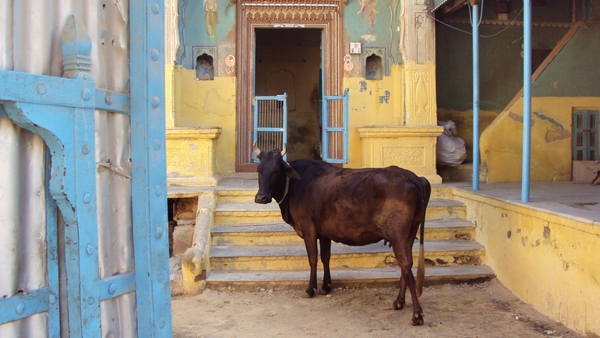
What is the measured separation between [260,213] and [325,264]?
62.7 inches

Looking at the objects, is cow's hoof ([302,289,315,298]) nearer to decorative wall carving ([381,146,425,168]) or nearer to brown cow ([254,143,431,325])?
brown cow ([254,143,431,325])

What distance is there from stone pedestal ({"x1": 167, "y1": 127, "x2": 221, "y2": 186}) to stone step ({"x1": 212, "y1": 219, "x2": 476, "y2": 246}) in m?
1.62

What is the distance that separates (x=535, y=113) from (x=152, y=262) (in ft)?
26.9

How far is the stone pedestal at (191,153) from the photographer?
8648 millimetres

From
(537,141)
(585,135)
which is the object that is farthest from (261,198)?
(585,135)

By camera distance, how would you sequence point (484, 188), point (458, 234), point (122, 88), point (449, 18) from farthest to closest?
point (449, 18) → point (484, 188) → point (458, 234) → point (122, 88)

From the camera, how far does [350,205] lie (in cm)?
563

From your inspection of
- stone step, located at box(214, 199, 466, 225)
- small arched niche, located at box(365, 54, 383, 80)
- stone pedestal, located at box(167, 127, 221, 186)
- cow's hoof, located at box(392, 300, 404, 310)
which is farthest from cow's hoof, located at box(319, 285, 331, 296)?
small arched niche, located at box(365, 54, 383, 80)

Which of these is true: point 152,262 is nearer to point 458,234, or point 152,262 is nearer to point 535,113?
point 458,234

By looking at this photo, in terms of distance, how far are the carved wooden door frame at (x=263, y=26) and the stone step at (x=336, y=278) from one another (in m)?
3.63

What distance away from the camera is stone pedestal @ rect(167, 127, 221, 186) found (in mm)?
8648

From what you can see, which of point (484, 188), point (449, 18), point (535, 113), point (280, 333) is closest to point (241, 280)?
point (280, 333)

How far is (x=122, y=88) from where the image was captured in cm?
224

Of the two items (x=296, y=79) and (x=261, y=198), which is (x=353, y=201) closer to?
(x=261, y=198)
